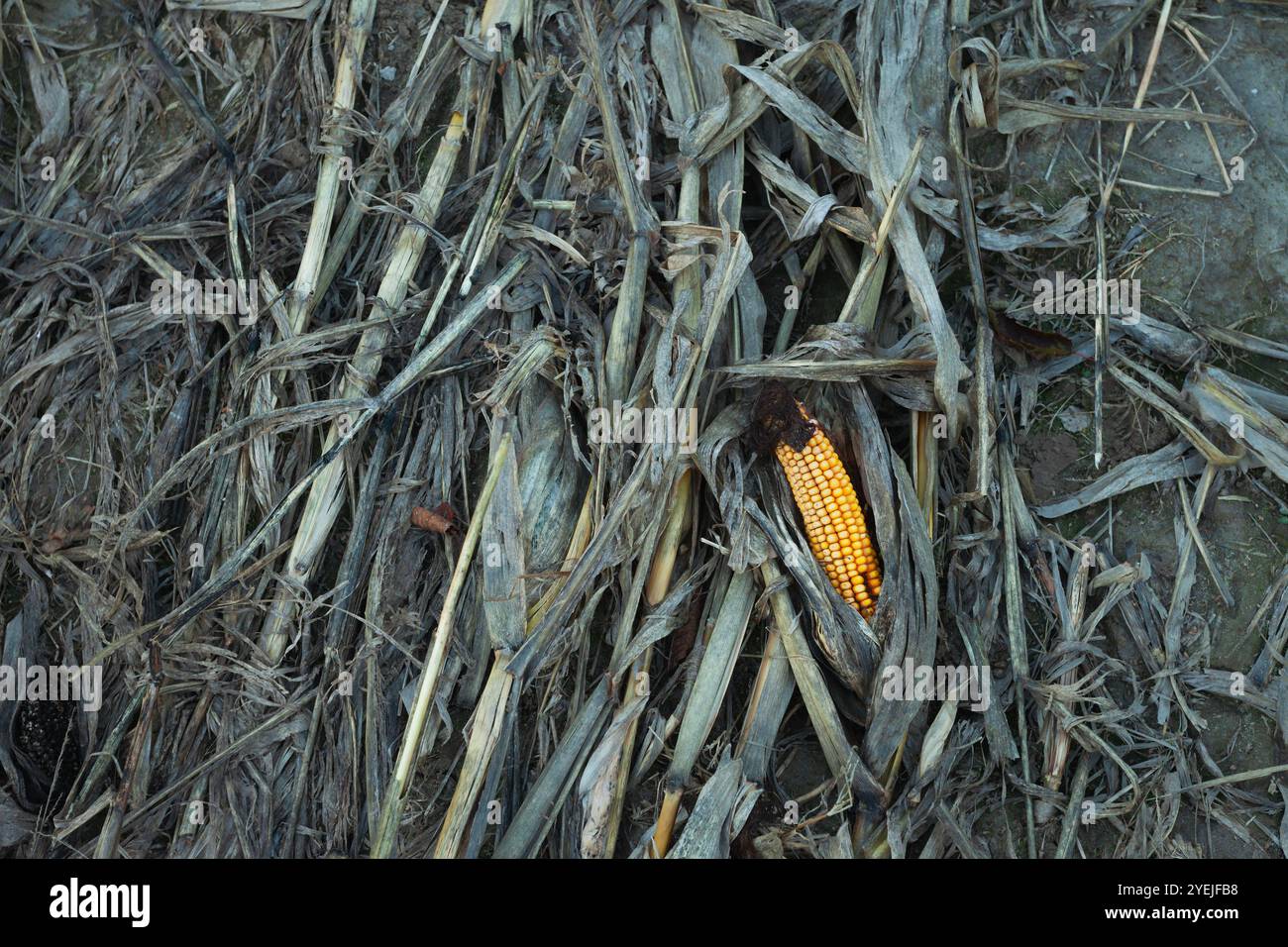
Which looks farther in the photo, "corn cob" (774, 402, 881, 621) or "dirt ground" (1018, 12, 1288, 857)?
"dirt ground" (1018, 12, 1288, 857)

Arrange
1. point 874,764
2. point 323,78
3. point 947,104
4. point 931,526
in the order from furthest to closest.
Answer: point 323,78, point 947,104, point 931,526, point 874,764

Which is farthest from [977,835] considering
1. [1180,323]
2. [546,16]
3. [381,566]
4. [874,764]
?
[546,16]

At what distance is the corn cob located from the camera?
11.4ft

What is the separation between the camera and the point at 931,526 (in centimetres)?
368

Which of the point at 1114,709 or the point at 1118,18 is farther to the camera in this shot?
the point at 1118,18

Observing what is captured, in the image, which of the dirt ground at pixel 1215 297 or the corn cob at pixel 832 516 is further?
the dirt ground at pixel 1215 297

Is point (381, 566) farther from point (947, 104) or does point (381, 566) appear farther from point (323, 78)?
point (947, 104)

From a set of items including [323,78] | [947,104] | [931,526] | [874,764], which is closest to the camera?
[874,764]

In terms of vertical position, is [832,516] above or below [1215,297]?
below

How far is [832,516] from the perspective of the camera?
3471 mm

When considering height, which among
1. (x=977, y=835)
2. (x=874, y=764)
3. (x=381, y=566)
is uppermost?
(x=381, y=566)

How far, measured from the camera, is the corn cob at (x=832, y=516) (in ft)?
11.4

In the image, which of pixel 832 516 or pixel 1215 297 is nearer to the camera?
pixel 832 516

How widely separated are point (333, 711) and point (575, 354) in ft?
5.50
